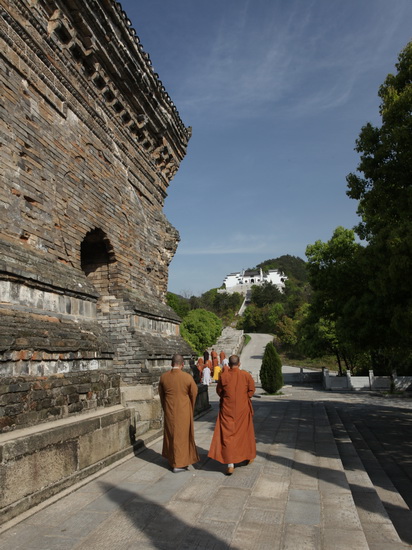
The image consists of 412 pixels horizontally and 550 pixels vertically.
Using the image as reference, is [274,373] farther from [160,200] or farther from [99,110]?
[99,110]

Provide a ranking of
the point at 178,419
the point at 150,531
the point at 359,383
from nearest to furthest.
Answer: the point at 150,531, the point at 178,419, the point at 359,383

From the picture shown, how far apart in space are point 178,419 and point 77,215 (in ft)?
10.8

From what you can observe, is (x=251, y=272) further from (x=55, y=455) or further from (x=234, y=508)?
(x=234, y=508)

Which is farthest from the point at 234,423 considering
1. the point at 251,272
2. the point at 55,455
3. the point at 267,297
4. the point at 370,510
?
the point at 251,272

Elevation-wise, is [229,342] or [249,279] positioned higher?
[249,279]

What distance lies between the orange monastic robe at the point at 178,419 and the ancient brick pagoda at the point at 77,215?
852mm

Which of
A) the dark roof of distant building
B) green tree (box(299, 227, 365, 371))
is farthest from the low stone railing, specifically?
the dark roof of distant building

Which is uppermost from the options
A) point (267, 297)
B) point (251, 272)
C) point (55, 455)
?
point (251, 272)

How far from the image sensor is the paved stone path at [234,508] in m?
3.07

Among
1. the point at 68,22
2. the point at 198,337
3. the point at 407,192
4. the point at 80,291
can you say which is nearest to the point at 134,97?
the point at 68,22

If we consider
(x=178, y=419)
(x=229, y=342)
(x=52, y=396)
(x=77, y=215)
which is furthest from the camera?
(x=229, y=342)

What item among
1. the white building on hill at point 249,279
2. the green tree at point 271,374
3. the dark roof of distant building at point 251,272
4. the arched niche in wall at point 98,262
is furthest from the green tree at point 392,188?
the dark roof of distant building at point 251,272

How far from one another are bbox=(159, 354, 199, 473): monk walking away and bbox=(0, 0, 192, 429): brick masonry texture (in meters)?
0.86

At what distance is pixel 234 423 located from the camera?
529cm
